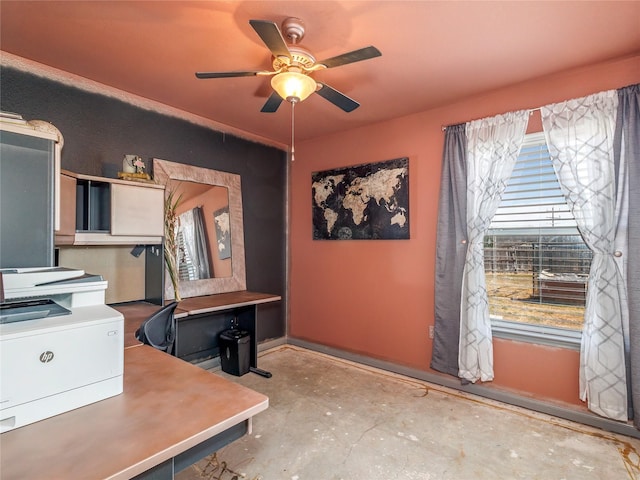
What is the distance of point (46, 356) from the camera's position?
1041 mm

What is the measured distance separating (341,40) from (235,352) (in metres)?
2.81

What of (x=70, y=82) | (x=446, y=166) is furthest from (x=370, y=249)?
(x=70, y=82)

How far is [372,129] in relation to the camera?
358 centimetres

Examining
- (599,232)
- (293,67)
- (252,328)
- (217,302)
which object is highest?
(293,67)

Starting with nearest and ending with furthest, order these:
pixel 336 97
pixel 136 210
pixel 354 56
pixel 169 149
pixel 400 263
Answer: pixel 354 56 → pixel 336 97 → pixel 136 210 → pixel 169 149 → pixel 400 263

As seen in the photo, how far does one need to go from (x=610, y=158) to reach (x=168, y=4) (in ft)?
9.73

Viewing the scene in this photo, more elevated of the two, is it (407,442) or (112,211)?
(112,211)

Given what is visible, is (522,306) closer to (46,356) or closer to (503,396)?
(503,396)

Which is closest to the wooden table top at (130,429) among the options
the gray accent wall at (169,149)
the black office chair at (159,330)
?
the black office chair at (159,330)

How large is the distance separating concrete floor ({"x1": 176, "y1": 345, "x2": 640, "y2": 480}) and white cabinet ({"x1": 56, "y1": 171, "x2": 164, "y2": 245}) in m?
1.64

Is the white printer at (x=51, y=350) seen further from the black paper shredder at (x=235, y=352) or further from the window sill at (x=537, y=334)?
the window sill at (x=537, y=334)

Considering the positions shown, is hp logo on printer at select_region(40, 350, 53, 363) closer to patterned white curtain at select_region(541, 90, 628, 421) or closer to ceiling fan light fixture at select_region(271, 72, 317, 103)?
ceiling fan light fixture at select_region(271, 72, 317, 103)

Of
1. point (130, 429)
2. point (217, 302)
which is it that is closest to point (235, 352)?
point (217, 302)

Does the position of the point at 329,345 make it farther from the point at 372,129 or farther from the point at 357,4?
the point at 357,4
